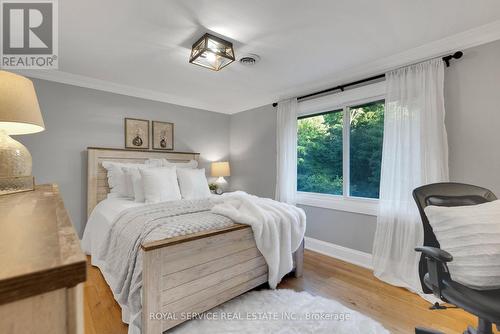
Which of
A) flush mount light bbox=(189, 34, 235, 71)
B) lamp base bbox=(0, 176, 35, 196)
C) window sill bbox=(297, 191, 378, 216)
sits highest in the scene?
flush mount light bbox=(189, 34, 235, 71)

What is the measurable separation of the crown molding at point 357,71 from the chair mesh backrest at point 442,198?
4.67ft

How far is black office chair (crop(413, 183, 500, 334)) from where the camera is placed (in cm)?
107

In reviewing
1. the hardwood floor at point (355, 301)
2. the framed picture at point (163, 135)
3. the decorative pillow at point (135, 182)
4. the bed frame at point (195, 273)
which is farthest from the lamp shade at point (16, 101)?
the framed picture at point (163, 135)

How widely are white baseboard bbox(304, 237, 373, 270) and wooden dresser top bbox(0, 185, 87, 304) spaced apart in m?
2.91

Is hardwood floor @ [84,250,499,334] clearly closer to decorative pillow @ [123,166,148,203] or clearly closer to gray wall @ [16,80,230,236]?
decorative pillow @ [123,166,148,203]

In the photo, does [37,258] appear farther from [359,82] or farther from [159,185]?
[359,82]

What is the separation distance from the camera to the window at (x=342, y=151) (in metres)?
2.71

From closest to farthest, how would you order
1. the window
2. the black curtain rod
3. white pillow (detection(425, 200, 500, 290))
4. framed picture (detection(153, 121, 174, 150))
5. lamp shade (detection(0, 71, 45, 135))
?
lamp shade (detection(0, 71, 45, 135))
white pillow (detection(425, 200, 500, 290))
the black curtain rod
the window
framed picture (detection(153, 121, 174, 150))

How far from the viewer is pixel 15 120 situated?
3.43 ft

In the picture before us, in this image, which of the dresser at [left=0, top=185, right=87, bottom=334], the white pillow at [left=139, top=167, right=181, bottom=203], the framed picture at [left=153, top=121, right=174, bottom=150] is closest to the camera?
the dresser at [left=0, top=185, right=87, bottom=334]

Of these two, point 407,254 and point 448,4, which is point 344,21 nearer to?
point 448,4

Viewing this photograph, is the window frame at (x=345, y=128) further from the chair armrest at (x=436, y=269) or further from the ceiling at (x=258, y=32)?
the chair armrest at (x=436, y=269)

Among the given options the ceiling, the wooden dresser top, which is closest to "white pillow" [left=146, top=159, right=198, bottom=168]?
the ceiling

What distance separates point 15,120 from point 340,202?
301 cm
